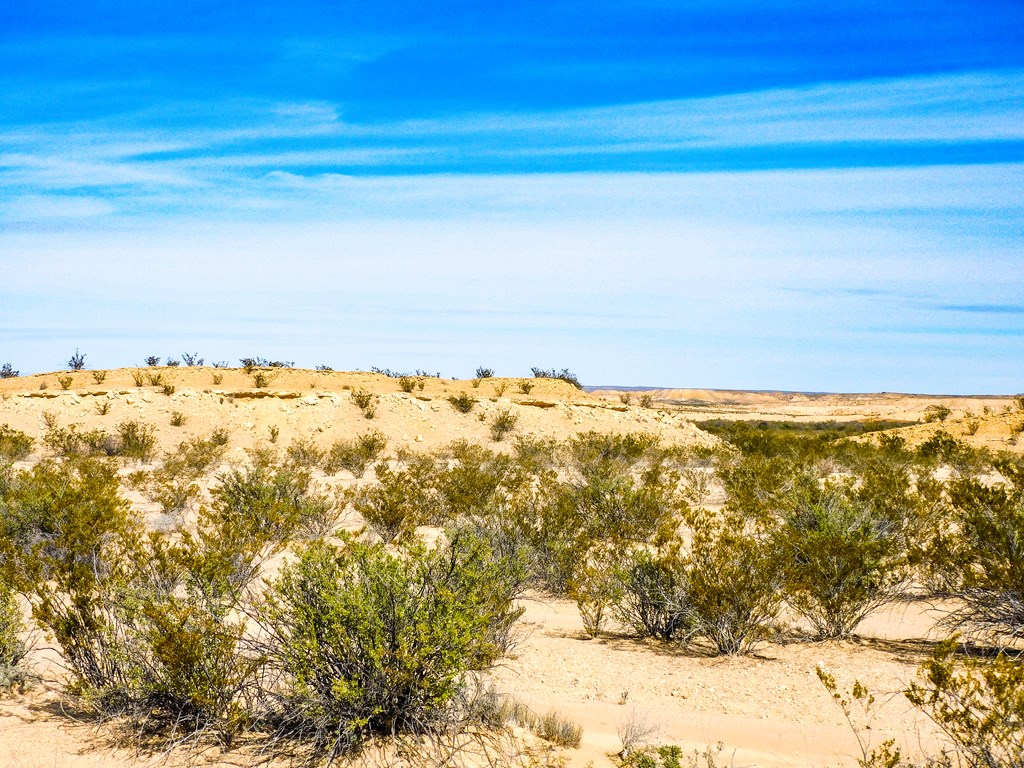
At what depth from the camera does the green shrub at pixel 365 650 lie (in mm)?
5270

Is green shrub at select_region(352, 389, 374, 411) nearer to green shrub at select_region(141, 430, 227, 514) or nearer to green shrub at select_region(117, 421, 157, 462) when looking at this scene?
green shrub at select_region(141, 430, 227, 514)

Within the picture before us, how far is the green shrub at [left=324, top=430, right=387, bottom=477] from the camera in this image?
81.9 ft

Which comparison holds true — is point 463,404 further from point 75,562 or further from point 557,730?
point 557,730

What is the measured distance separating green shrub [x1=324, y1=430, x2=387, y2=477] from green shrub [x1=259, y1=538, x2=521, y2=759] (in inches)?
744

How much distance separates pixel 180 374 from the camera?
1719 inches

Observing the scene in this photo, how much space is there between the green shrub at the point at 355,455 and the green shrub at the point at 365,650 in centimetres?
1890

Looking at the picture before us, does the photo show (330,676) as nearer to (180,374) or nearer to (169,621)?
(169,621)

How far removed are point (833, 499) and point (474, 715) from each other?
791 cm

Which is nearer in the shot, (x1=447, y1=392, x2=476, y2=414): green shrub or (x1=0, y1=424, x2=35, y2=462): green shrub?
(x1=0, y1=424, x2=35, y2=462): green shrub

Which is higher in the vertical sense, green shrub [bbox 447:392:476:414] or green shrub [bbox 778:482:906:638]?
green shrub [bbox 447:392:476:414]

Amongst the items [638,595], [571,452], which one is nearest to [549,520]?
[638,595]

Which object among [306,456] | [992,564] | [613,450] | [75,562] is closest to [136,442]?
[306,456]

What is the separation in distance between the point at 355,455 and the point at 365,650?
2109cm

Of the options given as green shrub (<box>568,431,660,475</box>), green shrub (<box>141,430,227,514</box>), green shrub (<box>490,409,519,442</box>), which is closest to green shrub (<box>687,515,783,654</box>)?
green shrub (<box>141,430,227,514</box>)
